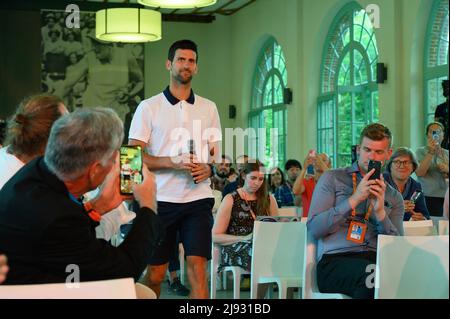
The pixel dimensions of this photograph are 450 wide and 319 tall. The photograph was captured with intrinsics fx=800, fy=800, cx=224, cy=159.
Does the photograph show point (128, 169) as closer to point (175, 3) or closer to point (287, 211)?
point (287, 211)

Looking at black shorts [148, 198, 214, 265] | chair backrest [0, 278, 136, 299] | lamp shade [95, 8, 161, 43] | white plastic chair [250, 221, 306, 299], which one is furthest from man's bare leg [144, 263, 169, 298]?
lamp shade [95, 8, 161, 43]

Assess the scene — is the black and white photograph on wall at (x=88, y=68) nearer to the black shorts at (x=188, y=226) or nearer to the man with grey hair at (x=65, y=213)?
the black shorts at (x=188, y=226)

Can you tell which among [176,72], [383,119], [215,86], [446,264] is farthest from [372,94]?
[446,264]

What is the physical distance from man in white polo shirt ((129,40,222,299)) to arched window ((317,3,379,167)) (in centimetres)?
316

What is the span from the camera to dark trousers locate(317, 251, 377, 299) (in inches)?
97.5

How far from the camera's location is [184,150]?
109 inches

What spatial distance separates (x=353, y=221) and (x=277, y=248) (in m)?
0.43

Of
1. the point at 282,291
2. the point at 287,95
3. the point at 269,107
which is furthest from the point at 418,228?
the point at 269,107

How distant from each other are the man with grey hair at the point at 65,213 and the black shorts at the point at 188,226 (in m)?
1.14

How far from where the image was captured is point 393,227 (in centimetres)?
250

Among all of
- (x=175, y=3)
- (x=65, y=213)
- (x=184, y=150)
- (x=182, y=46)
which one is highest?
(x=175, y=3)

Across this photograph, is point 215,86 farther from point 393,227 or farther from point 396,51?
point 393,227

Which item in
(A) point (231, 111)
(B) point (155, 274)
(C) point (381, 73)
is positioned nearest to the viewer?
(B) point (155, 274)

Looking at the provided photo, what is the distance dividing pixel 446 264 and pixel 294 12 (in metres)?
6.27
